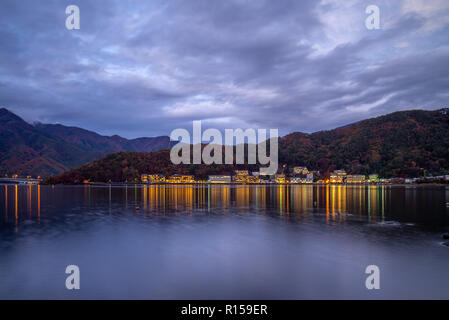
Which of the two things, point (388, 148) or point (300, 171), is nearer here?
point (388, 148)

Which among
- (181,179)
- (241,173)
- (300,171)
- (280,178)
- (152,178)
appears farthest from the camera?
(241,173)

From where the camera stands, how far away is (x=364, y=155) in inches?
6412

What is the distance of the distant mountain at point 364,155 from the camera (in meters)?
139

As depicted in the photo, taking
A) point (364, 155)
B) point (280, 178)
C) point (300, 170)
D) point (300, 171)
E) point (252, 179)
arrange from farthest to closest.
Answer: point (300, 170), point (300, 171), point (252, 179), point (280, 178), point (364, 155)

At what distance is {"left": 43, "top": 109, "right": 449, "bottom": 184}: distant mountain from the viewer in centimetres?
13912

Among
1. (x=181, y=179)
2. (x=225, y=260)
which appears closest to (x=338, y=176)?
(x=181, y=179)

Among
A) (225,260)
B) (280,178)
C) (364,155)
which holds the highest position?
(364,155)

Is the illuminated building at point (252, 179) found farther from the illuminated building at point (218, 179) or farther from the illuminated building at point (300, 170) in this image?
the illuminated building at point (300, 170)

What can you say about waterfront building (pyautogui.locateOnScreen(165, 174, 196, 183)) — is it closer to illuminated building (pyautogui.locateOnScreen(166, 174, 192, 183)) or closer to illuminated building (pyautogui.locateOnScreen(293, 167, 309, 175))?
illuminated building (pyautogui.locateOnScreen(166, 174, 192, 183))

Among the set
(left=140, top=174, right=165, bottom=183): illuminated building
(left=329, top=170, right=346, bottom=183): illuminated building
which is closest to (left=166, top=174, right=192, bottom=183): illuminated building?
(left=140, top=174, right=165, bottom=183): illuminated building

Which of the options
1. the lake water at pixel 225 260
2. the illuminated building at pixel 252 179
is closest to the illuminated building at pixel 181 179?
the illuminated building at pixel 252 179

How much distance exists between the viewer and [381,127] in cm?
17175

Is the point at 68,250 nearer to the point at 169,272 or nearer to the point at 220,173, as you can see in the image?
the point at 169,272

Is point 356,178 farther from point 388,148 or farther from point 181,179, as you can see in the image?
point 181,179
